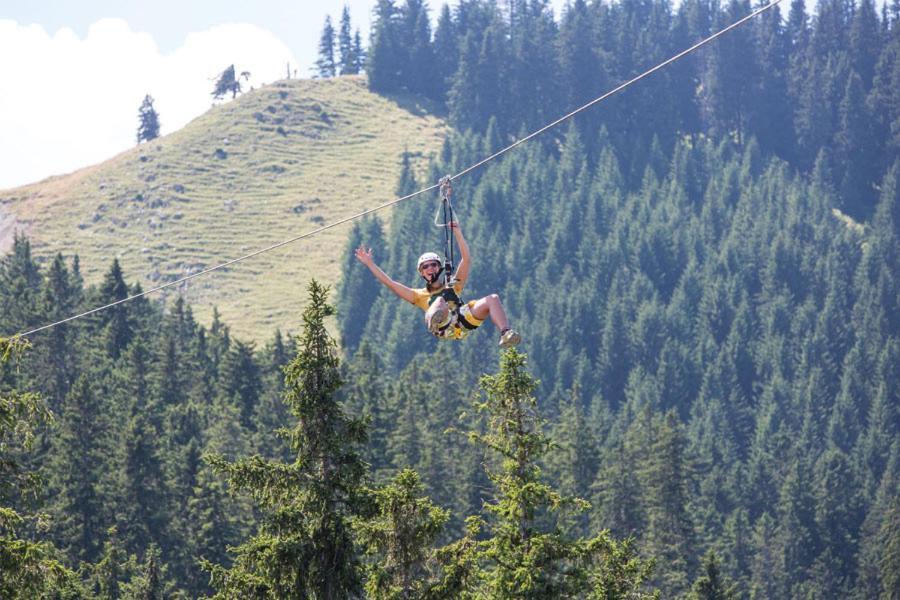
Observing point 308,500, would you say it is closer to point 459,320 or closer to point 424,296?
point 424,296

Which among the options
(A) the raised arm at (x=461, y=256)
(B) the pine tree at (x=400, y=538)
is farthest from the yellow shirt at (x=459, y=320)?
(B) the pine tree at (x=400, y=538)

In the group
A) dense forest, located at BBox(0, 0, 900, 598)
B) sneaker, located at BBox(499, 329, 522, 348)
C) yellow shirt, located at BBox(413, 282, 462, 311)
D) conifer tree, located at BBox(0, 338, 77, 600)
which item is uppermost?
yellow shirt, located at BBox(413, 282, 462, 311)

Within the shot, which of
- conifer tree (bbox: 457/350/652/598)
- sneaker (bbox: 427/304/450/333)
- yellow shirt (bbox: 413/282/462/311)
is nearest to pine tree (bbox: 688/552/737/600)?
conifer tree (bbox: 457/350/652/598)

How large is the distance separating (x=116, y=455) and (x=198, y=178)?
440 feet

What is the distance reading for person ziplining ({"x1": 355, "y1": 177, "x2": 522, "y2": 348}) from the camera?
22.0 metres

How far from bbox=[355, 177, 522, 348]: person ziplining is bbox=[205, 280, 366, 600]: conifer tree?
284 centimetres

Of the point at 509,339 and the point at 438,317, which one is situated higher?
the point at 438,317

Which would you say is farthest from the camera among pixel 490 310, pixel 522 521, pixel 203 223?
pixel 203 223

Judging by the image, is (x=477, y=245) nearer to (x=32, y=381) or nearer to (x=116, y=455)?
(x=32, y=381)

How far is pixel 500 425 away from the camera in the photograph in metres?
26.3

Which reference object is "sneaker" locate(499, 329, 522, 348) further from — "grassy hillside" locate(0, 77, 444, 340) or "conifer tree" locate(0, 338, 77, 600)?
"grassy hillside" locate(0, 77, 444, 340)

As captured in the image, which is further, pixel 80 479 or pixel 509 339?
pixel 80 479

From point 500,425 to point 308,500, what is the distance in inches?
141

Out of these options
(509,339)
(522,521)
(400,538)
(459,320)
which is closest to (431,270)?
(459,320)
